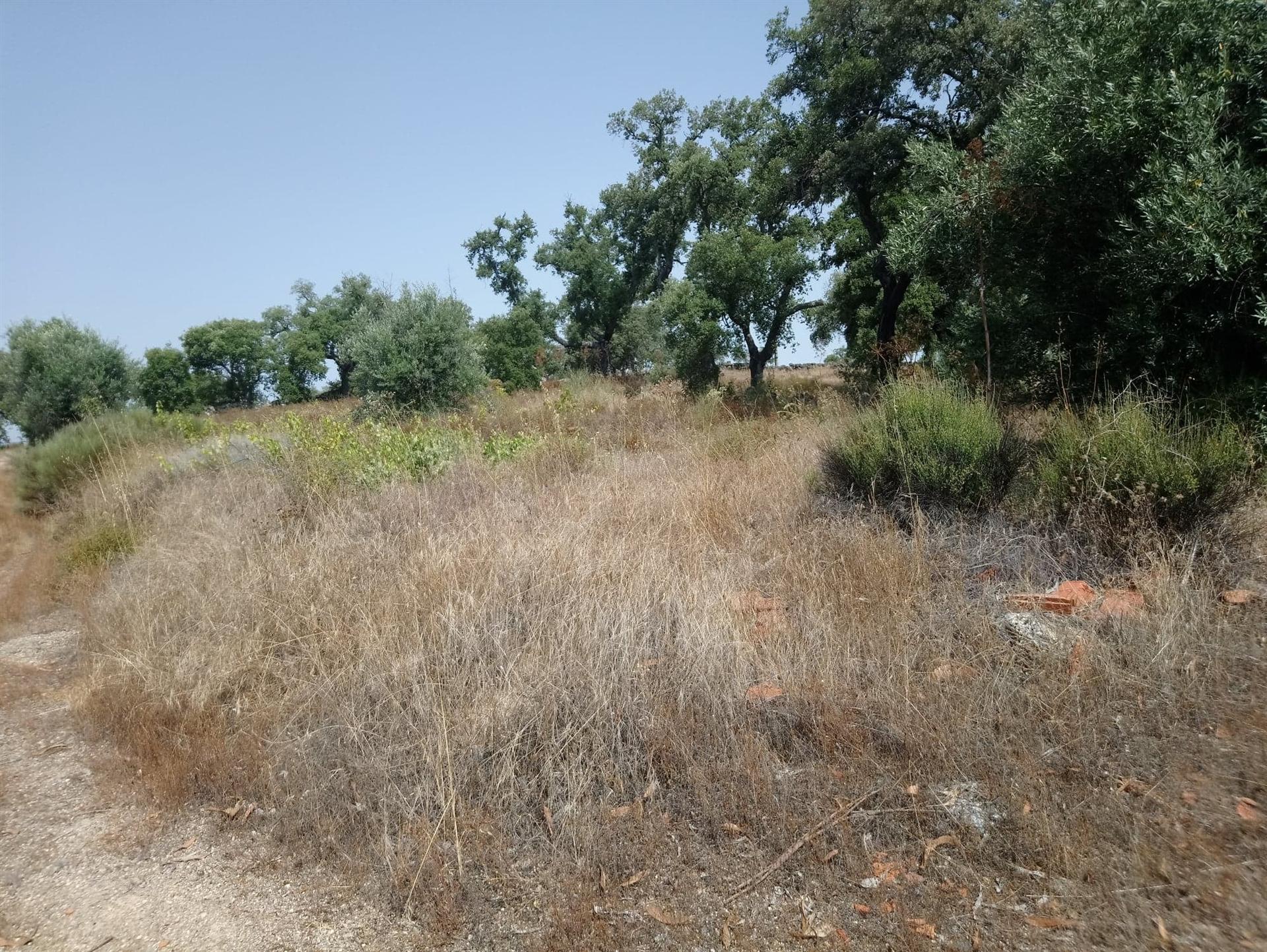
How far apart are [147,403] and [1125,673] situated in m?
31.6

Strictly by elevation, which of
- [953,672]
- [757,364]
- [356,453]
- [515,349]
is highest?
[515,349]

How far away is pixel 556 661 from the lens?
3.94 meters

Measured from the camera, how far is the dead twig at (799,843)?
2.88 metres

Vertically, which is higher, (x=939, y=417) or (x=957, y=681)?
(x=939, y=417)

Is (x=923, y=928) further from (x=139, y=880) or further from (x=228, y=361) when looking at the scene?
(x=228, y=361)

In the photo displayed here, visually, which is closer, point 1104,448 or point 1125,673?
point 1125,673

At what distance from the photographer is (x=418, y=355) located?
570 inches

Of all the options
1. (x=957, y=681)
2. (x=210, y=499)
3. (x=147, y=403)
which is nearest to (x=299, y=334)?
(x=147, y=403)

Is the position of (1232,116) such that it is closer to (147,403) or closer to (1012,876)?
(1012,876)

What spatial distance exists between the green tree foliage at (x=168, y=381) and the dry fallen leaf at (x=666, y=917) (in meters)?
29.0

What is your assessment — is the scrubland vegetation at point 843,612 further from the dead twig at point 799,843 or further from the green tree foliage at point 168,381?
the green tree foliage at point 168,381

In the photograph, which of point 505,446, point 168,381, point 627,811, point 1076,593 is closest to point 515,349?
point 168,381

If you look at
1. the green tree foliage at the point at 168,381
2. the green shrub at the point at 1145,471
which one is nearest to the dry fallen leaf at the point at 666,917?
the green shrub at the point at 1145,471

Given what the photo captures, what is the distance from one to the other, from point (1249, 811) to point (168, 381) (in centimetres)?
3259
